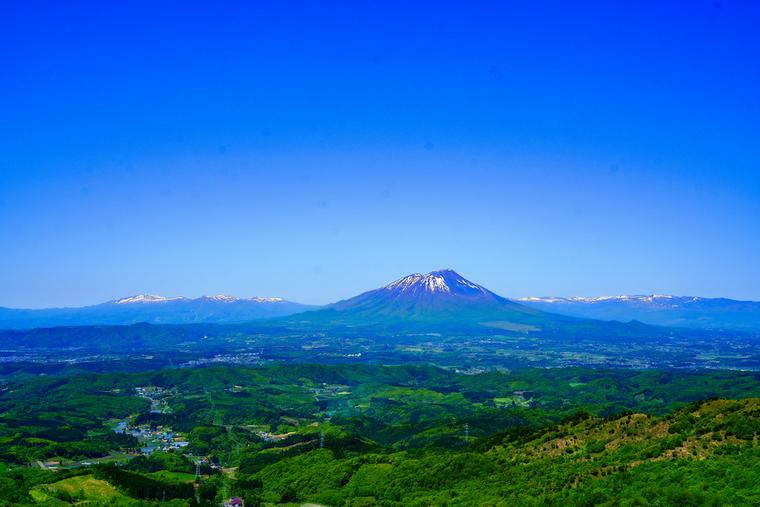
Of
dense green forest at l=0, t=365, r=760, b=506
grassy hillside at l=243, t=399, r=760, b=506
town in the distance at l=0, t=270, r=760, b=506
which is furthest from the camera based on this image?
town in the distance at l=0, t=270, r=760, b=506

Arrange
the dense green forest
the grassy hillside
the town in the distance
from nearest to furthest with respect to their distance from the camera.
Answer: the grassy hillside, the dense green forest, the town in the distance

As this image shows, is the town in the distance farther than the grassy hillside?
Yes

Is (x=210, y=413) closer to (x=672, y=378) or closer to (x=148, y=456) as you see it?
(x=148, y=456)

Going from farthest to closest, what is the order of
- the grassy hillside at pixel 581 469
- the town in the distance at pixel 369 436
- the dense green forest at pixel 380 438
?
1. the town in the distance at pixel 369 436
2. the dense green forest at pixel 380 438
3. the grassy hillside at pixel 581 469

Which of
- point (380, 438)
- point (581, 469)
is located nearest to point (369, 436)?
point (380, 438)

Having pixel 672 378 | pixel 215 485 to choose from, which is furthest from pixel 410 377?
pixel 215 485

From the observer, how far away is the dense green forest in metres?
40.1

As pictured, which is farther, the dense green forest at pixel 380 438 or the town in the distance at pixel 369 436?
the town in the distance at pixel 369 436

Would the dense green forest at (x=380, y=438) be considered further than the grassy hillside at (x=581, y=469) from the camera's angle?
Yes

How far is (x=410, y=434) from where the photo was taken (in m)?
101

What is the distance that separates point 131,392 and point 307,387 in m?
46.8

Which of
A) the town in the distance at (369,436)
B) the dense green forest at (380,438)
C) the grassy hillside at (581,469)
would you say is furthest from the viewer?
the town in the distance at (369,436)

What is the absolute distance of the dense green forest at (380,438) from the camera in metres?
40.1

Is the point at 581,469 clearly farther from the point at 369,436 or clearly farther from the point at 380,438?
the point at 369,436
